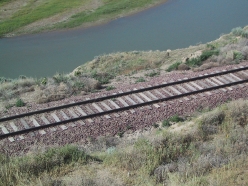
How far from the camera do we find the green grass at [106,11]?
4050 cm

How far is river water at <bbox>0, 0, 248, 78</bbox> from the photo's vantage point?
32800 millimetres

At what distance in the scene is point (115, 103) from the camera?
16938mm

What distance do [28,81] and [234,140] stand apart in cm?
1174

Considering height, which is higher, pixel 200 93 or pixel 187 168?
pixel 187 168

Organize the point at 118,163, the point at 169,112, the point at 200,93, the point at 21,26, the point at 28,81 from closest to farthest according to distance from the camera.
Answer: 1. the point at 118,163
2. the point at 169,112
3. the point at 200,93
4. the point at 28,81
5. the point at 21,26

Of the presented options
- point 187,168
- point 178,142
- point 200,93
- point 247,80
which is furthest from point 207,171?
point 247,80

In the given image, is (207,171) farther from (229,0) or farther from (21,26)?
(229,0)

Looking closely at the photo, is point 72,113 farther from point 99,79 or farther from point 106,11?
point 106,11

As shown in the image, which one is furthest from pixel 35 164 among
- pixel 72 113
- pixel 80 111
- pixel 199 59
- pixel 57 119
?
pixel 199 59

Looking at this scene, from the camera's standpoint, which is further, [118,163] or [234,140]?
[234,140]

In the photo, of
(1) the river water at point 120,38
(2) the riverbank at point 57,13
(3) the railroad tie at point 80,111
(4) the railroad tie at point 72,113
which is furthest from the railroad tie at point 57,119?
(2) the riverbank at point 57,13

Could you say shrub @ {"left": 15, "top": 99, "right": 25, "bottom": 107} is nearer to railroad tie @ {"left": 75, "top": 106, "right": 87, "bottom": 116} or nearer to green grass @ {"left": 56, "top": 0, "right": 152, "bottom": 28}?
railroad tie @ {"left": 75, "top": 106, "right": 87, "bottom": 116}

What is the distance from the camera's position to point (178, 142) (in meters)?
12.0

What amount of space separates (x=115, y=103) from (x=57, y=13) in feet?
92.4
